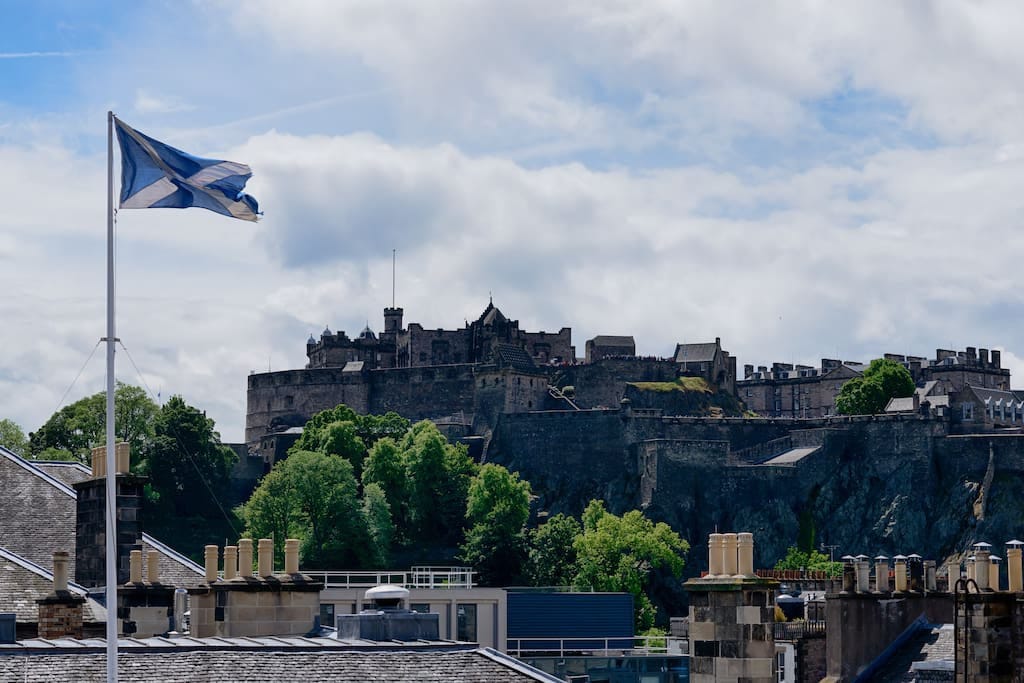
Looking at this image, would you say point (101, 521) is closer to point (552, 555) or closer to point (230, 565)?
point (230, 565)

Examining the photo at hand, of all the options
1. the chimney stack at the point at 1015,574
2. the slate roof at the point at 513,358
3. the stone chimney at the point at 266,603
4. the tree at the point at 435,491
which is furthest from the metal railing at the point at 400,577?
the slate roof at the point at 513,358

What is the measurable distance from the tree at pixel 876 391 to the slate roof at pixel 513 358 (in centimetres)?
2049

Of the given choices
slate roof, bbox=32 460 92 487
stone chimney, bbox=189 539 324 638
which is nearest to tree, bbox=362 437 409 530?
slate roof, bbox=32 460 92 487

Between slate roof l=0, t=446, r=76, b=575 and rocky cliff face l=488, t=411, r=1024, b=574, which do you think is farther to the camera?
rocky cliff face l=488, t=411, r=1024, b=574

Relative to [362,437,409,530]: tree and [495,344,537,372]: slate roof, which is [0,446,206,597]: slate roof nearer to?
[362,437,409,530]: tree

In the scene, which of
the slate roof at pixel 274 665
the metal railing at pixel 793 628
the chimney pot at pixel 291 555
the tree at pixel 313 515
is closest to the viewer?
the slate roof at pixel 274 665

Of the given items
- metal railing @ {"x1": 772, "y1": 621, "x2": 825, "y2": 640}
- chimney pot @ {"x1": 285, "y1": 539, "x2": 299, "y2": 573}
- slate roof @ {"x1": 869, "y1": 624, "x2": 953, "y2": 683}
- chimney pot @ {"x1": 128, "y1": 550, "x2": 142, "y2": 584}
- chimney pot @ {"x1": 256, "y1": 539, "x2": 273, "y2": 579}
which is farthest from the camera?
metal railing @ {"x1": 772, "y1": 621, "x2": 825, "y2": 640}

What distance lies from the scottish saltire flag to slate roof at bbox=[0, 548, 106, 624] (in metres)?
5.32

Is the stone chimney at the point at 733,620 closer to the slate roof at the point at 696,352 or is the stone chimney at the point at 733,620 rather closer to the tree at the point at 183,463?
the tree at the point at 183,463

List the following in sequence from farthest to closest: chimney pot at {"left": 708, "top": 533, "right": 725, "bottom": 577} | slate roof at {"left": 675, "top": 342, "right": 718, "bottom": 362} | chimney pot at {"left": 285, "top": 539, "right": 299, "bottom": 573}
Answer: slate roof at {"left": 675, "top": 342, "right": 718, "bottom": 362}, chimney pot at {"left": 285, "top": 539, "right": 299, "bottom": 573}, chimney pot at {"left": 708, "top": 533, "right": 725, "bottom": 577}

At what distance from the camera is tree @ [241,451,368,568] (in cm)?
10850

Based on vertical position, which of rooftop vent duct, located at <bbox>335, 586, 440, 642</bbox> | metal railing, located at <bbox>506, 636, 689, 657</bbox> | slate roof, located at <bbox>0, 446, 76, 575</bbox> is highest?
slate roof, located at <bbox>0, 446, 76, 575</bbox>

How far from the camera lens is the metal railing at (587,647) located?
173 feet

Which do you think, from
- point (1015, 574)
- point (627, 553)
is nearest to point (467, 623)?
point (1015, 574)
